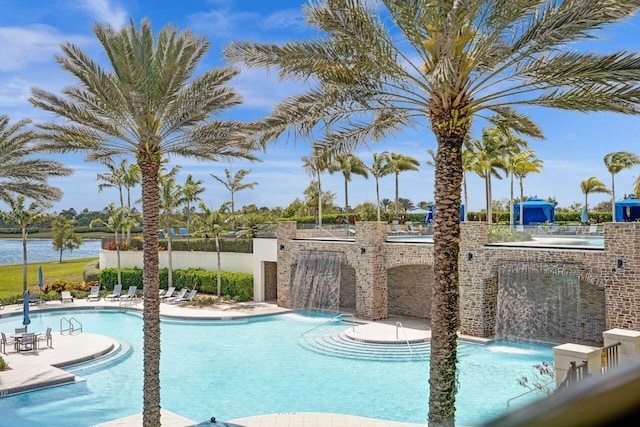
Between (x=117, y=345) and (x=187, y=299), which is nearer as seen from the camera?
(x=117, y=345)

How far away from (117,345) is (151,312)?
36.3 ft

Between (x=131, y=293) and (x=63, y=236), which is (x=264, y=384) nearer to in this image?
(x=131, y=293)

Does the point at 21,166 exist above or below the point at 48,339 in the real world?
above

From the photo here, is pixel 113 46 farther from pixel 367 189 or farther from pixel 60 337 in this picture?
pixel 367 189

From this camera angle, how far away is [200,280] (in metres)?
34.4

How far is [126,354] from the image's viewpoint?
21.3m

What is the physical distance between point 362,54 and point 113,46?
538 centimetres

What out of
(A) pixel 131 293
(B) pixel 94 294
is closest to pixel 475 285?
(A) pixel 131 293

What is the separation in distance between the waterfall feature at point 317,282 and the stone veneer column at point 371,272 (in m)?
1.88

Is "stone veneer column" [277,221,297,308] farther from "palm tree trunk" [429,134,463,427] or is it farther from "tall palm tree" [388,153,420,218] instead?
"palm tree trunk" [429,134,463,427]

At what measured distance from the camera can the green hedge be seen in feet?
106

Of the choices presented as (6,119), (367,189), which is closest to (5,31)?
(6,119)

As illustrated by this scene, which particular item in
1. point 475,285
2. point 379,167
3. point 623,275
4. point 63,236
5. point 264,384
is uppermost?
point 379,167

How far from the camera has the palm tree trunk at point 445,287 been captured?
959 cm
